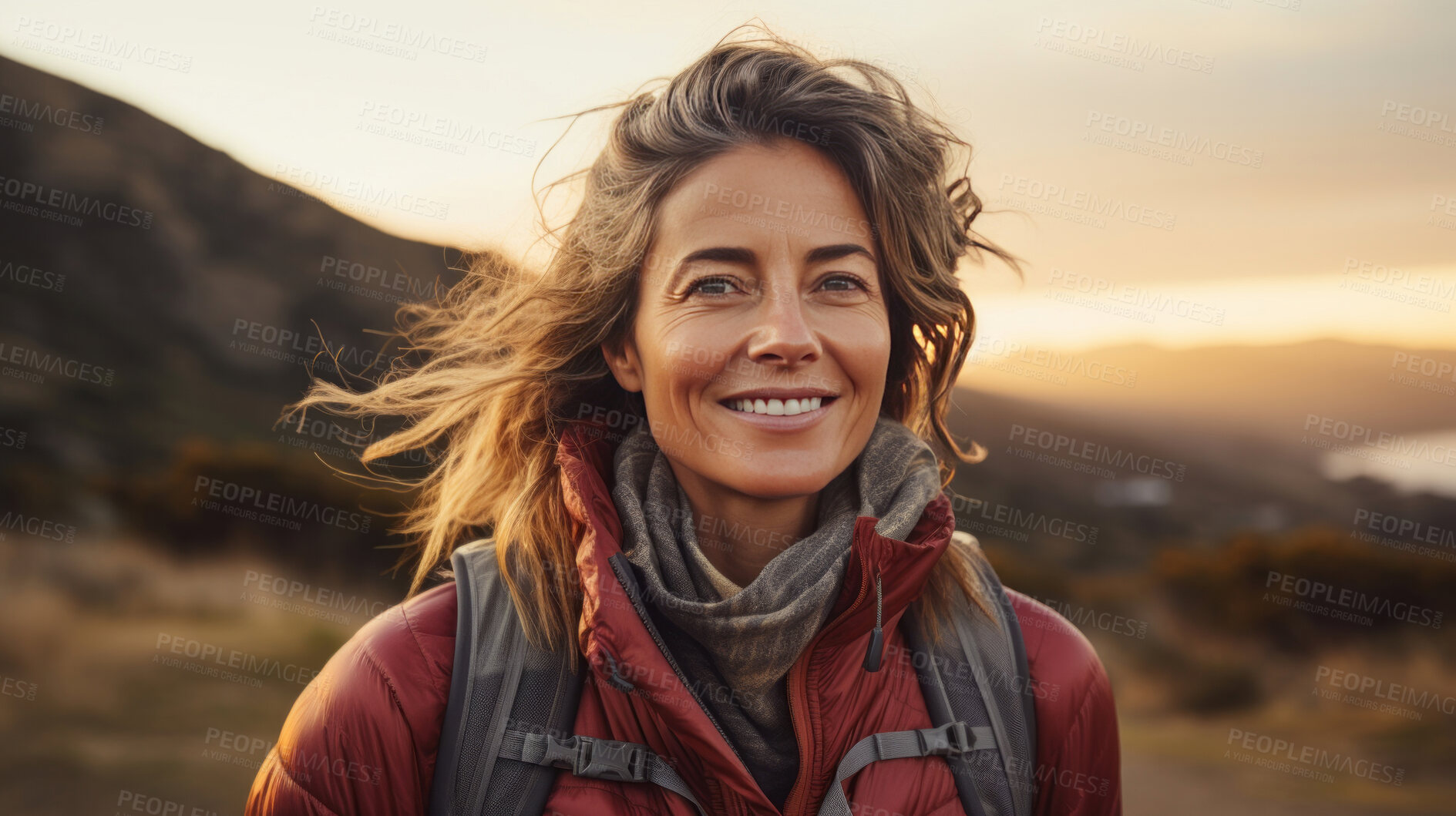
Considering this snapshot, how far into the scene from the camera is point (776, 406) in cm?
223

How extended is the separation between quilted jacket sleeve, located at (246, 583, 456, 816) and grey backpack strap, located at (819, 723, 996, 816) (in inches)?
37.0

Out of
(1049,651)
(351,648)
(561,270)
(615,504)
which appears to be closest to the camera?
(351,648)

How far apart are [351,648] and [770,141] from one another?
167 centimetres

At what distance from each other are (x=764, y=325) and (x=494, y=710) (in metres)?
1.11

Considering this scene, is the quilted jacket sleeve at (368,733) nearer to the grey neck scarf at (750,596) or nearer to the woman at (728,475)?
the woman at (728,475)

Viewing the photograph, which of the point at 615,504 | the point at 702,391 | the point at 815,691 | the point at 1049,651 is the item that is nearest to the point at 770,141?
the point at 702,391

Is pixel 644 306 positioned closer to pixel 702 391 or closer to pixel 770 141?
pixel 702 391

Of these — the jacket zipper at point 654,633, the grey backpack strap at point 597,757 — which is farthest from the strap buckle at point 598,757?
the jacket zipper at point 654,633

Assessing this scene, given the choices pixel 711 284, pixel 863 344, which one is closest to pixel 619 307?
pixel 711 284

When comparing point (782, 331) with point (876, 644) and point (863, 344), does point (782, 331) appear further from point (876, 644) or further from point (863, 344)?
point (876, 644)

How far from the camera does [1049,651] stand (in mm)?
2482

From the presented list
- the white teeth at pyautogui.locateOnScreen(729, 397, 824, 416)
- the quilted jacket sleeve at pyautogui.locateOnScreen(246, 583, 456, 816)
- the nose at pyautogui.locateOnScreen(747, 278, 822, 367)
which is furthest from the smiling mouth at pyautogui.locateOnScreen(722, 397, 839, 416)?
the quilted jacket sleeve at pyautogui.locateOnScreen(246, 583, 456, 816)

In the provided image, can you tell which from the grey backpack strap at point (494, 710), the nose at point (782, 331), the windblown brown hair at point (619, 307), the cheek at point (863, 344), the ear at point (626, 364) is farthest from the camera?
the ear at point (626, 364)

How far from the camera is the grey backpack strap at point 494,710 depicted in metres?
1.93
